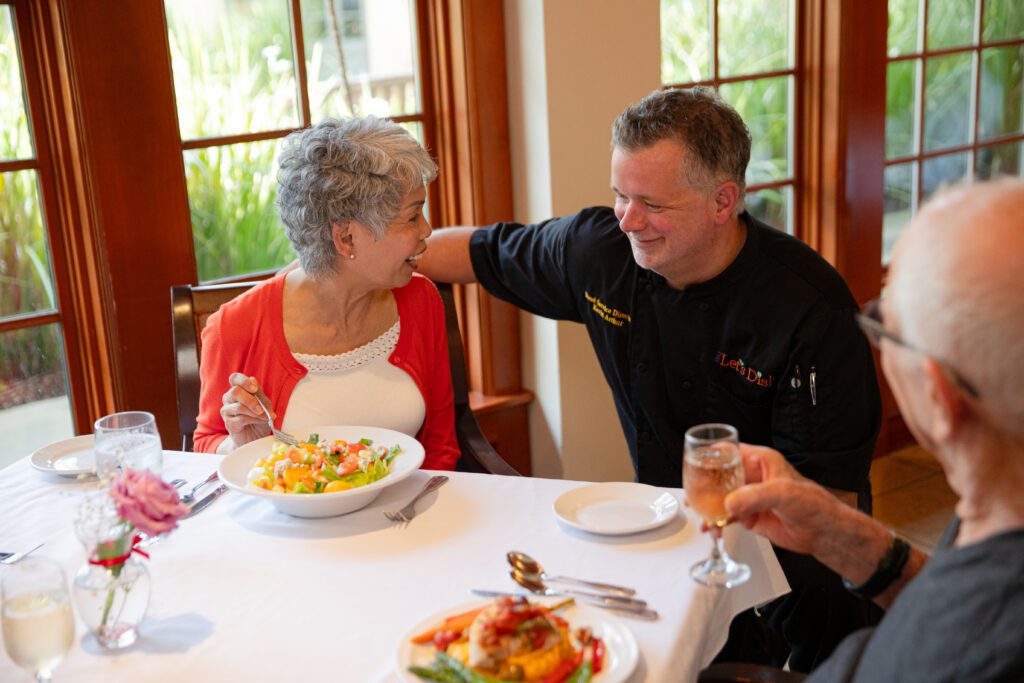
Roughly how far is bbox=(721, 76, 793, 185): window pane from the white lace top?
1.71m

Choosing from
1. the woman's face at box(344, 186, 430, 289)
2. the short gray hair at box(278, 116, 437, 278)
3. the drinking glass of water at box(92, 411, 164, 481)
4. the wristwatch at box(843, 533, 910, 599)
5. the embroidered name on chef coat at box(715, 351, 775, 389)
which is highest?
the short gray hair at box(278, 116, 437, 278)

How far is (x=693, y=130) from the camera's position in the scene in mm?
2045

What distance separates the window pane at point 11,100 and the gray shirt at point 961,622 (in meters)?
2.03

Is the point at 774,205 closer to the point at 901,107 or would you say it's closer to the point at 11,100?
the point at 901,107

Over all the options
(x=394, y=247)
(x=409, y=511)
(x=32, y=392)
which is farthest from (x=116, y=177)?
(x=409, y=511)

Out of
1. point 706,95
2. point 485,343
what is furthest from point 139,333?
point 706,95

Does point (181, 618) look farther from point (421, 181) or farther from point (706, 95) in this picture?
point (706, 95)

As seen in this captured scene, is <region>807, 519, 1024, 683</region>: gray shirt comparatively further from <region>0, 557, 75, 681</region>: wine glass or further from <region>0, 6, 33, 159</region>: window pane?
<region>0, 6, 33, 159</region>: window pane

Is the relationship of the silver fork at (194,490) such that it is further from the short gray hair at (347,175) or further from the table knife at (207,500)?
the short gray hair at (347,175)

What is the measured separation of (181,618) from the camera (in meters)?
1.40

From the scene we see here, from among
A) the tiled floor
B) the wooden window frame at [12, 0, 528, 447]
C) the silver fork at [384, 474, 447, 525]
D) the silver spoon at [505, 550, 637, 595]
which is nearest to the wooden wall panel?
the wooden window frame at [12, 0, 528, 447]

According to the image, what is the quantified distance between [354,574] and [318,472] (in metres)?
0.23

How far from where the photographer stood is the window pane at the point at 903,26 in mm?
3623

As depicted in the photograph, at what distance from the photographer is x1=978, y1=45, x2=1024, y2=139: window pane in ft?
13.1
